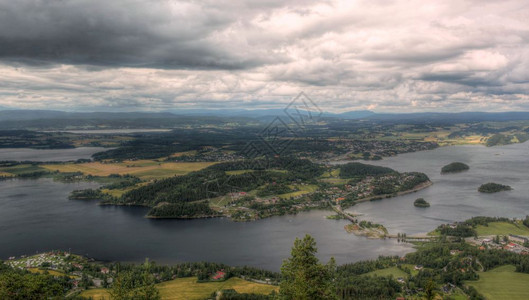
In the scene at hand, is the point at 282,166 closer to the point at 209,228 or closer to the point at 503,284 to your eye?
the point at 209,228

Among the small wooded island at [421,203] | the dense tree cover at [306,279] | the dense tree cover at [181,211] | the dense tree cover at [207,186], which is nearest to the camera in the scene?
the dense tree cover at [306,279]

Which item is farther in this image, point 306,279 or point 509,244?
point 509,244

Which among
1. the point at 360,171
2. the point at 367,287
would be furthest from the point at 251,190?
the point at 367,287

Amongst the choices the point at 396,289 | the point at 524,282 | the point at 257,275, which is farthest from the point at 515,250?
the point at 257,275

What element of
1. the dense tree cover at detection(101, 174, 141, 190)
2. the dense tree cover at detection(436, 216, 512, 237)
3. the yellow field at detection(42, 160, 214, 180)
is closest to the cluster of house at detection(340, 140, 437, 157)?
the yellow field at detection(42, 160, 214, 180)

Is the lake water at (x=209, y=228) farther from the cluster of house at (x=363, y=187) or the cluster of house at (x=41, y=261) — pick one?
the cluster of house at (x=363, y=187)

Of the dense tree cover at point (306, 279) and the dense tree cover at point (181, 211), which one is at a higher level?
the dense tree cover at point (306, 279)

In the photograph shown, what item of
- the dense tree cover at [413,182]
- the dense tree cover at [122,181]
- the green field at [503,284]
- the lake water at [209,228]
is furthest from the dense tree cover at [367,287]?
the dense tree cover at [122,181]

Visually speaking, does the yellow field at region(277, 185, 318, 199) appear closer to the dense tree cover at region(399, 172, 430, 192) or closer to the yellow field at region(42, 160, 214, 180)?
the dense tree cover at region(399, 172, 430, 192)
